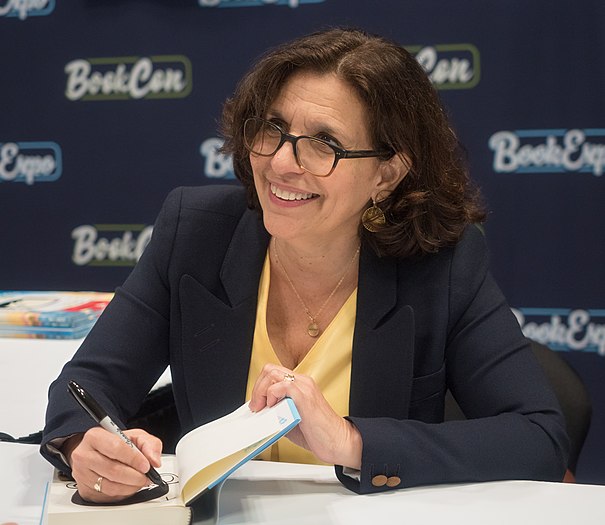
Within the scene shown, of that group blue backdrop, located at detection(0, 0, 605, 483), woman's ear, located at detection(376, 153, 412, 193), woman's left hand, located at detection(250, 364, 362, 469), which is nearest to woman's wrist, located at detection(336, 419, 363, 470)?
woman's left hand, located at detection(250, 364, 362, 469)

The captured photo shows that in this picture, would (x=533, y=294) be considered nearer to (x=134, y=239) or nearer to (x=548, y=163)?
(x=548, y=163)

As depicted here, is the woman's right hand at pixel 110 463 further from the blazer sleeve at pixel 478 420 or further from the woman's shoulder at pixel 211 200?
the woman's shoulder at pixel 211 200

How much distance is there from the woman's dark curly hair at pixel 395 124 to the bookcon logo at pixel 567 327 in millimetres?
1768

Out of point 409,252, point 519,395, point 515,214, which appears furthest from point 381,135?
point 515,214

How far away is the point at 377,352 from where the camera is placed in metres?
1.79

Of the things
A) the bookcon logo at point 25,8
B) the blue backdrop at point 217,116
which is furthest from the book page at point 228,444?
the bookcon logo at point 25,8

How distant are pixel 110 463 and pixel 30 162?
2865 millimetres

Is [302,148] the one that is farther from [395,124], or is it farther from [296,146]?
A: [395,124]

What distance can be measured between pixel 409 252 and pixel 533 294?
1.91 metres

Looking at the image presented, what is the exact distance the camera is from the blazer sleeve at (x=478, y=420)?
4.86 ft

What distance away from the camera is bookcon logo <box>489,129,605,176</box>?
350 centimetres

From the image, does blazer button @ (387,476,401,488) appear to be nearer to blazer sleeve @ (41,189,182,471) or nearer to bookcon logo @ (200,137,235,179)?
blazer sleeve @ (41,189,182,471)

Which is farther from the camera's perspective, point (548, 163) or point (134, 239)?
point (134, 239)

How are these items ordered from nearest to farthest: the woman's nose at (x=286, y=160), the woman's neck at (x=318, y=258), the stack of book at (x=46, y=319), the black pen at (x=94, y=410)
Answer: the black pen at (x=94, y=410) < the woman's nose at (x=286, y=160) < the woman's neck at (x=318, y=258) < the stack of book at (x=46, y=319)
